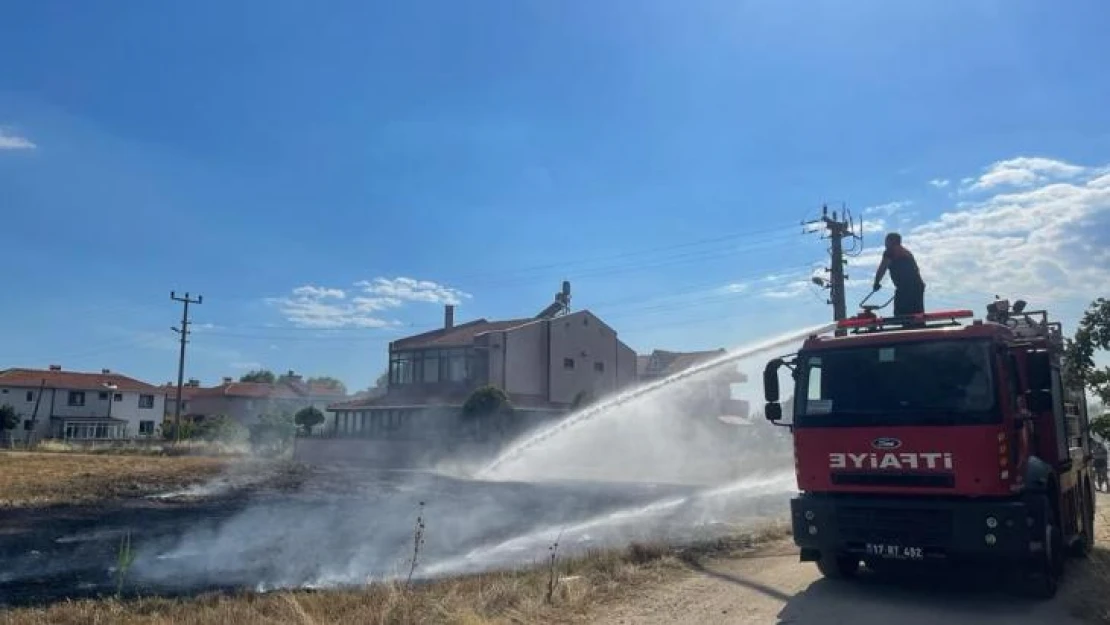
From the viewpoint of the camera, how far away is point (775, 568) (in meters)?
11.8

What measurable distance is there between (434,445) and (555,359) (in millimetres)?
13983

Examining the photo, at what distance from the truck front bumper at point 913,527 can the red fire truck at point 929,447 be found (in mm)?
12

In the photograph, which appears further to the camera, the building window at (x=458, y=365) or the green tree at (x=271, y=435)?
the green tree at (x=271, y=435)

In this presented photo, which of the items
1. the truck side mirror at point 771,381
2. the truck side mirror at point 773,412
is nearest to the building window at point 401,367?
the truck side mirror at point 773,412

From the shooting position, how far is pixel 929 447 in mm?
8781

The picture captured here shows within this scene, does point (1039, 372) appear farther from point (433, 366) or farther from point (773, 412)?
point (433, 366)

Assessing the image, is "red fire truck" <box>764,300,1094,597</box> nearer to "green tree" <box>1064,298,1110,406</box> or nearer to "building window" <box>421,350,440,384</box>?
"green tree" <box>1064,298,1110,406</box>

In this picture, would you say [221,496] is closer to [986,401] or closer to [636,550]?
[636,550]

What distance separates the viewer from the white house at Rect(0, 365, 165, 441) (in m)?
75.2

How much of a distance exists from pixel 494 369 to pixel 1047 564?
46.6 metres

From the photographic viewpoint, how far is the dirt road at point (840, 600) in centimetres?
858

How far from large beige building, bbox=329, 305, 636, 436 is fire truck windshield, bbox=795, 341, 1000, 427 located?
138 ft

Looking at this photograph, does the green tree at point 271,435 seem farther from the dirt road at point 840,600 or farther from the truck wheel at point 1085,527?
the truck wheel at point 1085,527

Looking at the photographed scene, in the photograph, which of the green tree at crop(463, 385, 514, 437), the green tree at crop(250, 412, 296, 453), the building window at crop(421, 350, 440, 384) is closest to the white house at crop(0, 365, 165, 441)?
the green tree at crop(250, 412, 296, 453)
